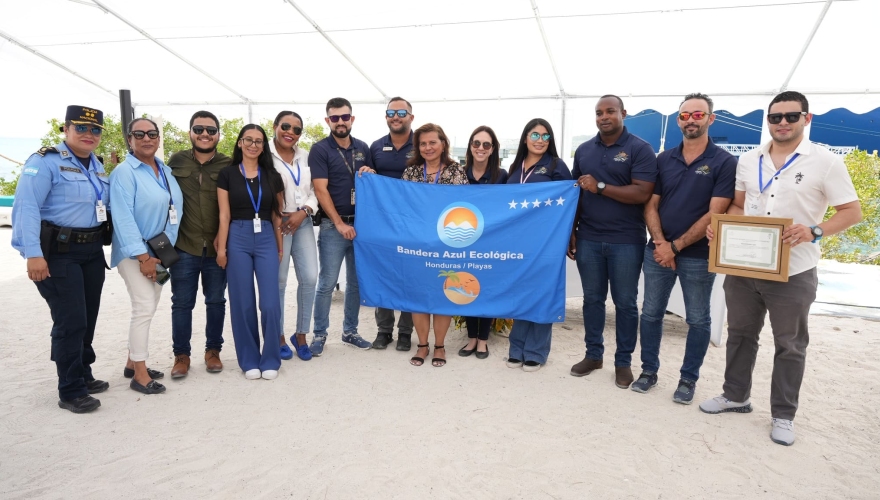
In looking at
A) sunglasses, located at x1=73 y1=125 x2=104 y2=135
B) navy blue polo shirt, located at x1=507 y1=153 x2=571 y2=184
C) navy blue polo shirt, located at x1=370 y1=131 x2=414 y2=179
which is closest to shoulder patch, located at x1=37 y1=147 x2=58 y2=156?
sunglasses, located at x1=73 y1=125 x2=104 y2=135

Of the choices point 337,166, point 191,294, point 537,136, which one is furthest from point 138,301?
point 537,136

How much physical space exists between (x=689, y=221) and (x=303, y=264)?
290cm

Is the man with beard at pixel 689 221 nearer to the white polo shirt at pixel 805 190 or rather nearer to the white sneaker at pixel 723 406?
the white sneaker at pixel 723 406

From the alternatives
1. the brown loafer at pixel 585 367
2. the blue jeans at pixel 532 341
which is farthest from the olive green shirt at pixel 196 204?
the brown loafer at pixel 585 367

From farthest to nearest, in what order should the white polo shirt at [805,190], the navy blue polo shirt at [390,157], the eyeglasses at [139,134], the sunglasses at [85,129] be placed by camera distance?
1. the navy blue polo shirt at [390,157]
2. the eyeglasses at [139,134]
3. the sunglasses at [85,129]
4. the white polo shirt at [805,190]

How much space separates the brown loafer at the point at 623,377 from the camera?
4.02m

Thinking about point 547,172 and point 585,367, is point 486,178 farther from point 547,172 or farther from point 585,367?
point 585,367

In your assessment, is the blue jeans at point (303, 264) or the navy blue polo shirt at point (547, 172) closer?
the navy blue polo shirt at point (547, 172)

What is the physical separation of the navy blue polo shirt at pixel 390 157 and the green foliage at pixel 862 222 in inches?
360

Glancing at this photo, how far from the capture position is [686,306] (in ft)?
12.3

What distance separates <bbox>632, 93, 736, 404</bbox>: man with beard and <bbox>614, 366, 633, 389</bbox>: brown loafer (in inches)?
3.9

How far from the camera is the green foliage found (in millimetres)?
9945

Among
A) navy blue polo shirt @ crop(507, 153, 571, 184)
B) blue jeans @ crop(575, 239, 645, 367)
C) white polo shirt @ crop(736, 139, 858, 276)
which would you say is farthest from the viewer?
navy blue polo shirt @ crop(507, 153, 571, 184)

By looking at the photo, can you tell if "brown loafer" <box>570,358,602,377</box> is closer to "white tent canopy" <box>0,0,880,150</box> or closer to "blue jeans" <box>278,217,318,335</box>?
"blue jeans" <box>278,217,318,335</box>
